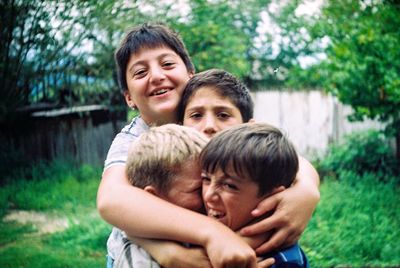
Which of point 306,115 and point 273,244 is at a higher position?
point 273,244

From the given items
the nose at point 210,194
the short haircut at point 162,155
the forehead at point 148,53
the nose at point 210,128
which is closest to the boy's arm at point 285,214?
the nose at point 210,194

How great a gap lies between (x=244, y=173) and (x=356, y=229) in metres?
4.84

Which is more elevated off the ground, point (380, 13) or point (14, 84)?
point (380, 13)

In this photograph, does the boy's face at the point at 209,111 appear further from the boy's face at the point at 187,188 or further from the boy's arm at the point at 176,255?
the boy's arm at the point at 176,255

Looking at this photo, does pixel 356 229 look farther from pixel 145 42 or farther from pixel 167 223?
pixel 167 223

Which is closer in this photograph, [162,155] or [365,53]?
[162,155]

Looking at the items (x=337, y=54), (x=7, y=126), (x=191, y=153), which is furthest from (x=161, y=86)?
(x=7, y=126)

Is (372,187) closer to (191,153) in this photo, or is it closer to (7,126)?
(191,153)

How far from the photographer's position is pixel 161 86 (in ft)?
6.69

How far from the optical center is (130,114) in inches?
531

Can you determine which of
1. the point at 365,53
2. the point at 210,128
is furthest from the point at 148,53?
the point at 365,53

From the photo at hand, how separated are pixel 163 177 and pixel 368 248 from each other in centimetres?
427

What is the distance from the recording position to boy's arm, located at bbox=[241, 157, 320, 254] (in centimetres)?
146

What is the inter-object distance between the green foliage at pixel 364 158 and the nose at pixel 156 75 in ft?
25.3
